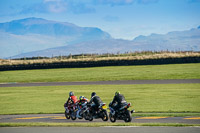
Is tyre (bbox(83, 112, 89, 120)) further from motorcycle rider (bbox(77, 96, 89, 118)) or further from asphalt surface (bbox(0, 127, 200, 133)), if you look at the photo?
asphalt surface (bbox(0, 127, 200, 133))

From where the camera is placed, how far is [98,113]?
21.8 metres

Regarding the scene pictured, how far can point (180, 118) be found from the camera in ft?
71.2

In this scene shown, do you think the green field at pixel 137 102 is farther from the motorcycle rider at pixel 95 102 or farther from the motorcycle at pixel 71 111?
the motorcycle rider at pixel 95 102

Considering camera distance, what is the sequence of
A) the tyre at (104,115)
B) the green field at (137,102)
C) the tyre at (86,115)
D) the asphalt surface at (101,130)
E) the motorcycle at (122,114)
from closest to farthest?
the asphalt surface at (101,130), the motorcycle at (122,114), the tyre at (104,115), the tyre at (86,115), the green field at (137,102)

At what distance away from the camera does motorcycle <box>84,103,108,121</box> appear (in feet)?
69.8

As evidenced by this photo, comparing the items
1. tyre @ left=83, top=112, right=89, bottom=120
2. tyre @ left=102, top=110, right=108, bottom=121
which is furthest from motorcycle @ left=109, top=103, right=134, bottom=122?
tyre @ left=83, top=112, right=89, bottom=120

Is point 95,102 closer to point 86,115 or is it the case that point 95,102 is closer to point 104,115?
point 104,115

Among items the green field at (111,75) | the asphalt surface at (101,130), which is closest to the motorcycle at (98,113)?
the asphalt surface at (101,130)

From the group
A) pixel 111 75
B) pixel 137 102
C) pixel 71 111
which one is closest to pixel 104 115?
pixel 71 111

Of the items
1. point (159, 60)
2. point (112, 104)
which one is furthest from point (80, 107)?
point (159, 60)

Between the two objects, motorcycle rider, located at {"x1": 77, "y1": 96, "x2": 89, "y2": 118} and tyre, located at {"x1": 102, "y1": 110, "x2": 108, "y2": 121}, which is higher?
motorcycle rider, located at {"x1": 77, "y1": 96, "x2": 89, "y2": 118}

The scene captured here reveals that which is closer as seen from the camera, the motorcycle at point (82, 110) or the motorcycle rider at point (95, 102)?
the motorcycle rider at point (95, 102)

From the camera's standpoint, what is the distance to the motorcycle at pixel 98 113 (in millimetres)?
21263

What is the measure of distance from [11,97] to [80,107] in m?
17.7
